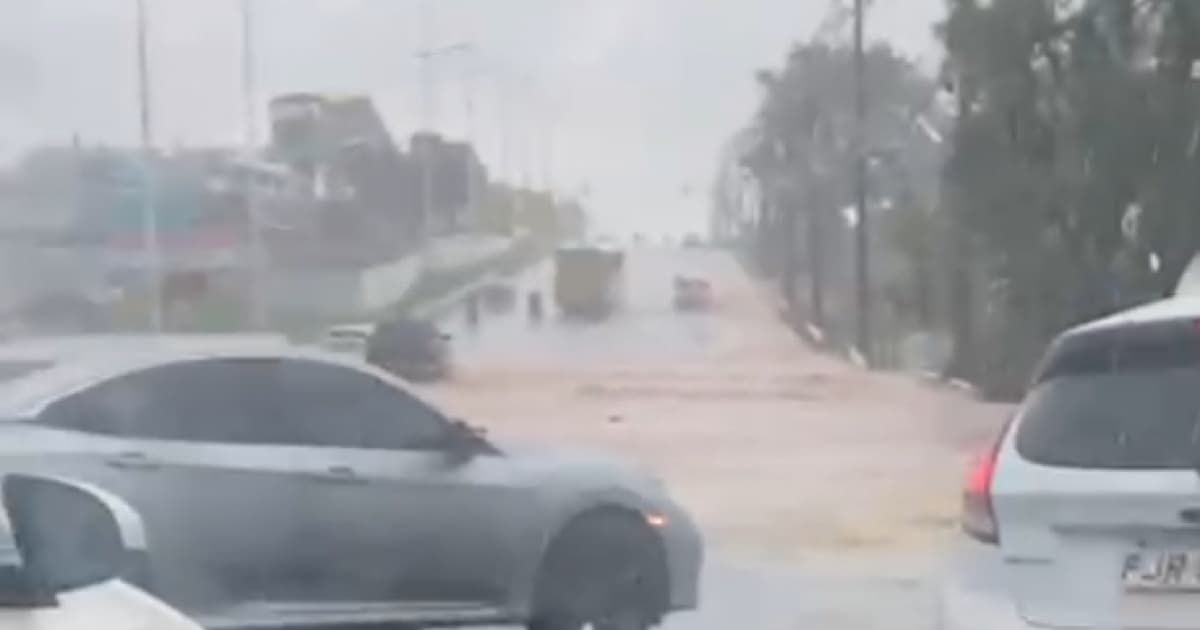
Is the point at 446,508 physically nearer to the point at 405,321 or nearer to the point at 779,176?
the point at 405,321

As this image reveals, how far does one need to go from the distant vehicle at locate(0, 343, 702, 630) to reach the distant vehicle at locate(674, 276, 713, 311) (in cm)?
878

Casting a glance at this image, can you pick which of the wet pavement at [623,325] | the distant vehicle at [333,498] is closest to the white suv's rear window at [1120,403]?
the distant vehicle at [333,498]

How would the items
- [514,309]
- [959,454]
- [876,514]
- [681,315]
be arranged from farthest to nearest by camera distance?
[681,315] → [514,309] → [959,454] → [876,514]

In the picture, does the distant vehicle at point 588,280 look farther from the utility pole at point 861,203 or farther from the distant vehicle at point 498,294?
the utility pole at point 861,203

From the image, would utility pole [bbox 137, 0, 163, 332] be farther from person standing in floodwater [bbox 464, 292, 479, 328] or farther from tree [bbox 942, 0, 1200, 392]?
tree [bbox 942, 0, 1200, 392]

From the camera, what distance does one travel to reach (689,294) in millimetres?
18859

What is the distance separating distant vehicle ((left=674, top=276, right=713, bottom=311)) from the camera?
61.8ft

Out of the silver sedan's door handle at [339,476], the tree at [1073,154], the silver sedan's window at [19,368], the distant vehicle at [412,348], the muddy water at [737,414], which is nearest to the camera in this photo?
the silver sedan's door handle at [339,476]

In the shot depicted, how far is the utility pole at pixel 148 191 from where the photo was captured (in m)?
14.8

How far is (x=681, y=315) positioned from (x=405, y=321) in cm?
413

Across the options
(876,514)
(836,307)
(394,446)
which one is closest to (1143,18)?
(876,514)

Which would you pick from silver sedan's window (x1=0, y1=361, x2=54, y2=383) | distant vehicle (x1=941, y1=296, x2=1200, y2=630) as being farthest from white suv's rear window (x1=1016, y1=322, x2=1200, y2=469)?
silver sedan's window (x1=0, y1=361, x2=54, y2=383)

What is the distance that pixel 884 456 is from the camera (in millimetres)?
16500

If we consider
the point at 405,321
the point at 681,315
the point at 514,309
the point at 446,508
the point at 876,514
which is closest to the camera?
the point at 446,508
